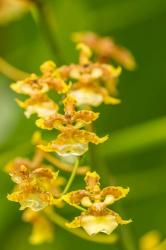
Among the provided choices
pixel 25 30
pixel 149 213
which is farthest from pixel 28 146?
pixel 25 30

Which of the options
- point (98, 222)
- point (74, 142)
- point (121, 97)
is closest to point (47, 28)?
point (74, 142)

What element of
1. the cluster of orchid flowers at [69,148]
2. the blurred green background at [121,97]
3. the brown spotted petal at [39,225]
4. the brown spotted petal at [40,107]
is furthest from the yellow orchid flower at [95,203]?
the blurred green background at [121,97]

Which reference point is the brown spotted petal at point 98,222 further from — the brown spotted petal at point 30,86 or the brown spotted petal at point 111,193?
the brown spotted petal at point 30,86

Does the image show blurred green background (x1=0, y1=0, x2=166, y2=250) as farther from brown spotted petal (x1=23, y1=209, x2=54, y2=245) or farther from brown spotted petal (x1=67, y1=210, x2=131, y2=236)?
brown spotted petal (x1=67, y1=210, x2=131, y2=236)

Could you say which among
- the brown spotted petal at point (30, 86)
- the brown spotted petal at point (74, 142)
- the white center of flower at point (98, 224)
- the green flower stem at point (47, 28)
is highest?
the green flower stem at point (47, 28)

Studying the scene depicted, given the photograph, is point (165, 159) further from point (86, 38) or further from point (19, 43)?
point (86, 38)

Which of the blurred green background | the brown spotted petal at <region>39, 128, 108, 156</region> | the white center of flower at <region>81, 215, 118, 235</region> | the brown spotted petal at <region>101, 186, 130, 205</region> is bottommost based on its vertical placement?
the white center of flower at <region>81, 215, 118, 235</region>

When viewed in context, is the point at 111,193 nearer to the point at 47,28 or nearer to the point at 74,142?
the point at 74,142

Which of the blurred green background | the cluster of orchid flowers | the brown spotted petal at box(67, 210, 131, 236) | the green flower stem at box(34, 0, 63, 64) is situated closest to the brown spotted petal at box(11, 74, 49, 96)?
the cluster of orchid flowers
